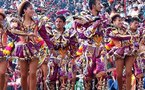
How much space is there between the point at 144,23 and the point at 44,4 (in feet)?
64.4

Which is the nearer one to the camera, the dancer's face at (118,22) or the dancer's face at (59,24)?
the dancer's face at (118,22)

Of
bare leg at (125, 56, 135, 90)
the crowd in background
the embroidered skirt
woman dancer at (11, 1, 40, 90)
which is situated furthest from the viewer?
the crowd in background

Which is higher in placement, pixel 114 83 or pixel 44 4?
pixel 44 4

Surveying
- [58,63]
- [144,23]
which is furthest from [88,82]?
[144,23]

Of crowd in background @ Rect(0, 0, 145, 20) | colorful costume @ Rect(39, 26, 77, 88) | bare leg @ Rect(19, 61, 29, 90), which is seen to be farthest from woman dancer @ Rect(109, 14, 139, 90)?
crowd in background @ Rect(0, 0, 145, 20)

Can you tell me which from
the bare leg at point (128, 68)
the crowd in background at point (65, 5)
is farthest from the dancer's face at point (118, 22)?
the crowd in background at point (65, 5)

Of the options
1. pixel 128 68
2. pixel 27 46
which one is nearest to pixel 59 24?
pixel 27 46

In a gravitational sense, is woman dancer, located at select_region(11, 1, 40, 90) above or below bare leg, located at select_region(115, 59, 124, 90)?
above

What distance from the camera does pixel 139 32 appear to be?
11711 mm

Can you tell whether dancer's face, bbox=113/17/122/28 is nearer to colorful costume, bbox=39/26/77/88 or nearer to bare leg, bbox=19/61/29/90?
colorful costume, bbox=39/26/77/88

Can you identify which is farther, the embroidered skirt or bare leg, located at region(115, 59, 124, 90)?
bare leg, located at region(115, 59, 124, 90)

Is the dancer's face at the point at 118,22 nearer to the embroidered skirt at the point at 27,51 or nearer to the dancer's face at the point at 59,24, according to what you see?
the dancer's face at the point at 59,24

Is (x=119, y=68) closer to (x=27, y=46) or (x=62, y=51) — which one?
(x=62, y=51)

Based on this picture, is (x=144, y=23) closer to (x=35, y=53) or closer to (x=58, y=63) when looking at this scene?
(x=58, y=63)
